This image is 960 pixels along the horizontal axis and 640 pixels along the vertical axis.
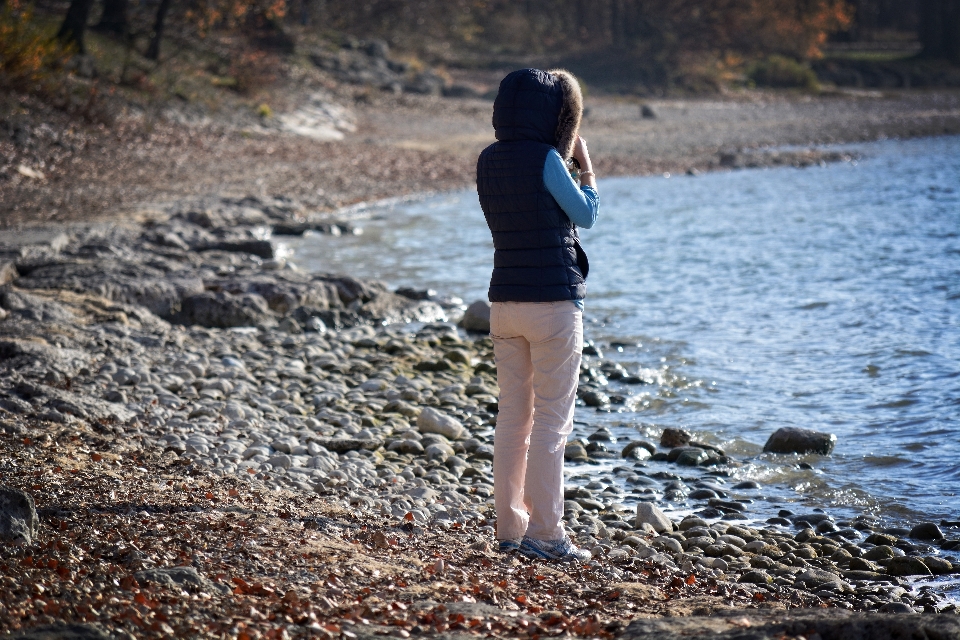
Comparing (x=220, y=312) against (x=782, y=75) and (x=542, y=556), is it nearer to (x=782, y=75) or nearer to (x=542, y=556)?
(x=542, y=556)

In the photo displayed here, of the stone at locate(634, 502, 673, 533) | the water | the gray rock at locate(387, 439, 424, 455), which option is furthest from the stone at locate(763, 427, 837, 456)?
the gray rock at locate(387, 439, 424, 455)

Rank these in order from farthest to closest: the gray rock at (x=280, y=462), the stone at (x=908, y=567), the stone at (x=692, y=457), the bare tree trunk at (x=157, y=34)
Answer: the bare tree trunk at (x=157, y=34), the stone at (x=692, y=457), the gray rock at (x=280, y=462), the stone at (x=908, y=567)

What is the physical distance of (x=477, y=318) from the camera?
36.1 ft

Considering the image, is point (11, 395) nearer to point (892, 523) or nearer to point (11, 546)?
point (11, 546)

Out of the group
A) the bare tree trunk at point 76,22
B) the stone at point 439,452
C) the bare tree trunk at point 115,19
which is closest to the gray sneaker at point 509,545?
the stone at point 439,452

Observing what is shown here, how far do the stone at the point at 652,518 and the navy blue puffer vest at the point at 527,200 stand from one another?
1.84 m

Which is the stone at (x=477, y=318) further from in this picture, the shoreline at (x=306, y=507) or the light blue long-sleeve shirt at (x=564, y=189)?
the light blue long-sleeve shirt at (x=564, y=189)

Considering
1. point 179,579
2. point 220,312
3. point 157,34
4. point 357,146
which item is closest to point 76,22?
point 157,34

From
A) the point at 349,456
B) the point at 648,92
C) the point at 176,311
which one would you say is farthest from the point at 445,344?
the point at 648,92

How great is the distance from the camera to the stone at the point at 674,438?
751 centimetres

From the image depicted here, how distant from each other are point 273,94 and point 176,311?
19547mm

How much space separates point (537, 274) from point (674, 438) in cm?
341

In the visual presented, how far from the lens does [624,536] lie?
5.62 m

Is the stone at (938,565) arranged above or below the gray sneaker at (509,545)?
below
